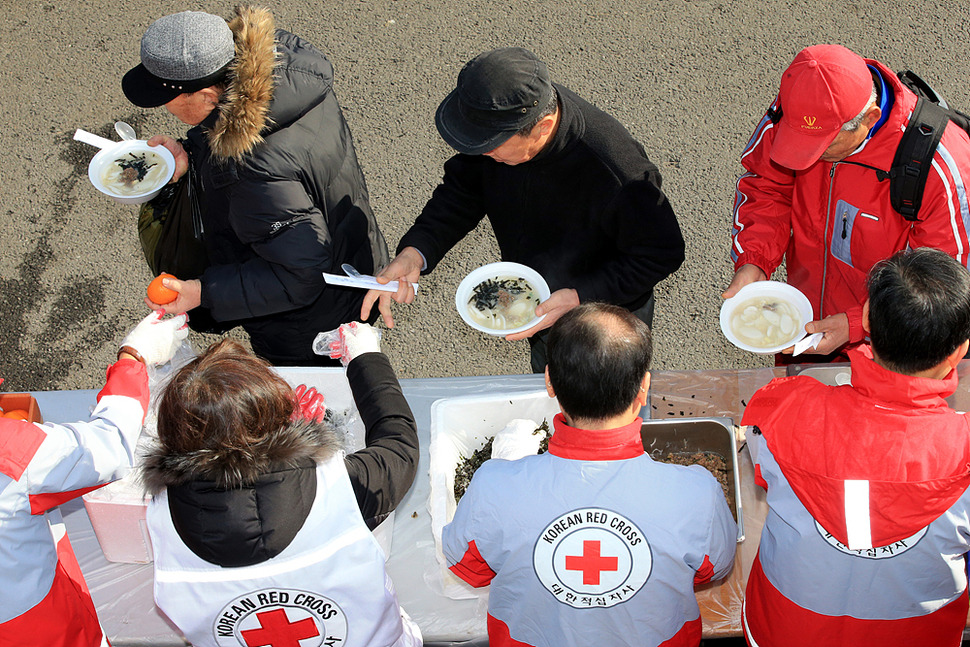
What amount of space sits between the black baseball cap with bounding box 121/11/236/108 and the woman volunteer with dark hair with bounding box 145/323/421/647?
0.93 meters

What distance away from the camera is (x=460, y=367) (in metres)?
3.88

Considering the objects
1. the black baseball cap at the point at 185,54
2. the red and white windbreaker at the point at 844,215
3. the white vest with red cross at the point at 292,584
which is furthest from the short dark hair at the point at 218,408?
the red and white windbreaker at the point at 844,215

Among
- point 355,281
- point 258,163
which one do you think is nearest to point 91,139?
point 258,163

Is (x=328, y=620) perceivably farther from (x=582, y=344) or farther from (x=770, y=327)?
(x=770, y=327)

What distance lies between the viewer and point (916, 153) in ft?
6.77

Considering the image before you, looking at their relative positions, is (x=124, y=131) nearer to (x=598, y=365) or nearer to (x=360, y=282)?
(x=360, y=282)

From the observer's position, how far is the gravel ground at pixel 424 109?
13.1ft

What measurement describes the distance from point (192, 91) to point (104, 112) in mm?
3324

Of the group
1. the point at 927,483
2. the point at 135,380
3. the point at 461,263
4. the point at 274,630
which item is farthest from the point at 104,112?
the point at 927,483

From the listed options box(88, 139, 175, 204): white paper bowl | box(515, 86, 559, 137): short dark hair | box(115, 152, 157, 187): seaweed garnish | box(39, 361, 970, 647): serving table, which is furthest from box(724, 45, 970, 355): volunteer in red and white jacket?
box(115, 152, 157, 187): seaweed garnish

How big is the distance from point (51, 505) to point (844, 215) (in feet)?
7.87

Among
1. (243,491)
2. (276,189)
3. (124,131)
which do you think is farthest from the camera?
(124,131)

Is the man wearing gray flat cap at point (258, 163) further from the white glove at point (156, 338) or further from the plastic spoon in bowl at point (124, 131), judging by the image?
the plastic spoon in bowl at point (124, 131)

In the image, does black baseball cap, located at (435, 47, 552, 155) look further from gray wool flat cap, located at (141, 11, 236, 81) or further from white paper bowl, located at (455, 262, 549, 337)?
gray wool flat cap, located at (141, 11, 236, 81)
